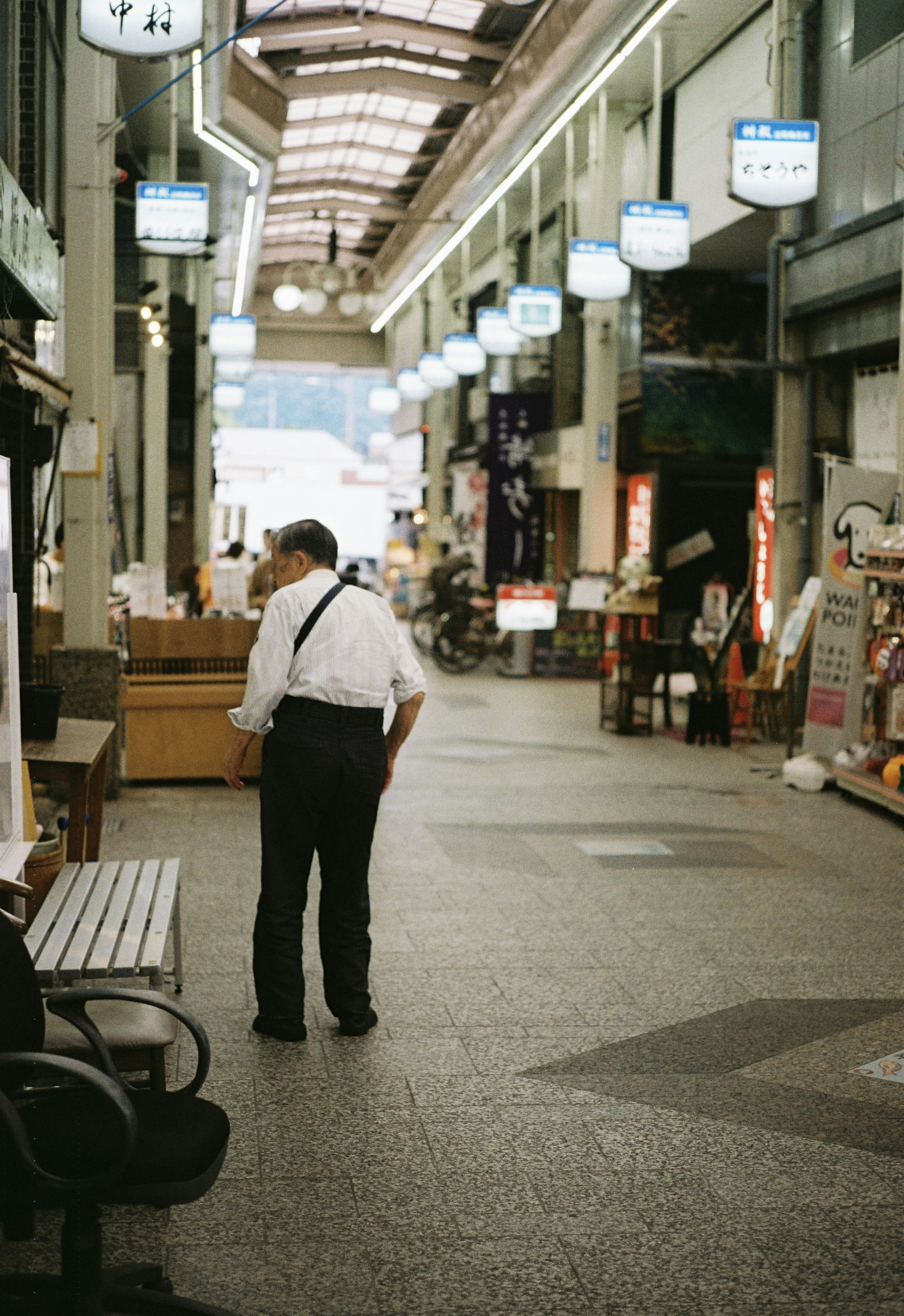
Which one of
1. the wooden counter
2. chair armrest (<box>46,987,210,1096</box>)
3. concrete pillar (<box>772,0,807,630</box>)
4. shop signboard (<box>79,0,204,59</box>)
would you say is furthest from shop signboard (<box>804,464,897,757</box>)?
chair armrest (<box>46,987,210,1096</box>)

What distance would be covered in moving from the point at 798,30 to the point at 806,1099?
432 inches

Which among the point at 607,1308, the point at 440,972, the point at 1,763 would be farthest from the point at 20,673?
the point at 607,1308

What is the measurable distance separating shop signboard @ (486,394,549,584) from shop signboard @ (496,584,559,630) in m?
3.64

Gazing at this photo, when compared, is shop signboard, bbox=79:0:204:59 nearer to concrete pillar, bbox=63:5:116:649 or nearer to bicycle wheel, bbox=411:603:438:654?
concrete pillar, bbox=63:5:116:649

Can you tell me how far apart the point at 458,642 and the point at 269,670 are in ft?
50.2

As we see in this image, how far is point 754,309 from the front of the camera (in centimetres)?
1872

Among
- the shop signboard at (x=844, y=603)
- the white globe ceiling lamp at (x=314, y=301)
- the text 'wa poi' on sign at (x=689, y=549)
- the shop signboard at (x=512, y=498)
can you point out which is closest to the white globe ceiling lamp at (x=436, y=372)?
the shop signboard at (x=512, y=498)

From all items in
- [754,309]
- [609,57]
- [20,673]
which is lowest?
[20,673]

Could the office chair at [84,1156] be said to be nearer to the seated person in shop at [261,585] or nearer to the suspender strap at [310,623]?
the suspender strap at [310,623]

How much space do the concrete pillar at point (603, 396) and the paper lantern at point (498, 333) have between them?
1066 millimetres

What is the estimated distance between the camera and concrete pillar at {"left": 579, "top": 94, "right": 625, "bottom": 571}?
19.5 metres

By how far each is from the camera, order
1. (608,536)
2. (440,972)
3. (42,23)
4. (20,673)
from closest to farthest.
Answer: (440,972), (20,673), (42,23), (608,536)

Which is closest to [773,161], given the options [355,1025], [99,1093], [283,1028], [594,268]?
[594,268]

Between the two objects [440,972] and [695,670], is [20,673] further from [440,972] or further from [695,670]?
[695,670]
